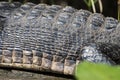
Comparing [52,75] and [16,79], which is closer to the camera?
[16,79]

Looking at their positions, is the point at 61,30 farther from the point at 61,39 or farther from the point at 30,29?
the point at 30,29

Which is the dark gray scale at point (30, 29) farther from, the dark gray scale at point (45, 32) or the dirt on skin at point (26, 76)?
the dirt on skin at point (26, 76)

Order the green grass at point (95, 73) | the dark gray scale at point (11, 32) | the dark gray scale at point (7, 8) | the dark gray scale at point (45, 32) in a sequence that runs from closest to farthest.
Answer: the green grass at point (95, 73)
the dark gray scale at point (45, 32)
the dark gray scale at point (11, 32)
the dark gray scale at point (7, 8)

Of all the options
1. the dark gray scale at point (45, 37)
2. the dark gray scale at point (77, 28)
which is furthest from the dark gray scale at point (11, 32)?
the dark gray scale at point (77, 28)

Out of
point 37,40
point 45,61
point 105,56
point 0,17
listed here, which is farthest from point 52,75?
point 0,17

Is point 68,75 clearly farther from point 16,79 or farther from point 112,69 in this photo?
point 112,69

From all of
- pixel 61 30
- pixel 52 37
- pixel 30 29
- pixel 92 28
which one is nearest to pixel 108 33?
pixel 92 28
